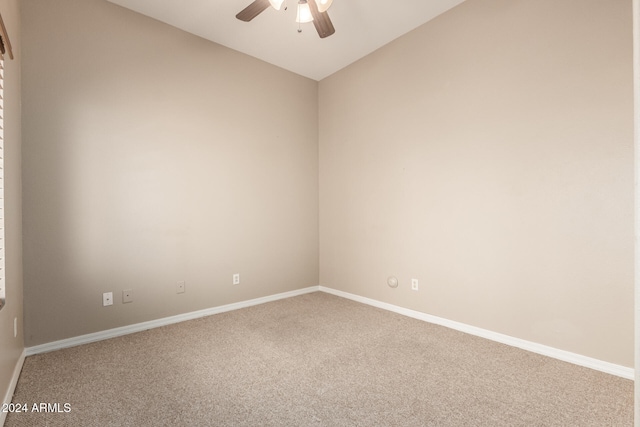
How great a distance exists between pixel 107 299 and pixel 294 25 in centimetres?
288

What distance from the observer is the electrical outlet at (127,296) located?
2.65m

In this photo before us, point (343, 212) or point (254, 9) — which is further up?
point (254, 9)

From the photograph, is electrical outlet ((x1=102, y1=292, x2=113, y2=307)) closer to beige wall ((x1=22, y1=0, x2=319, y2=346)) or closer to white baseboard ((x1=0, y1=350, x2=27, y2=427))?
beige wall ((x1=22, y1=0, x2=319, y2=346))

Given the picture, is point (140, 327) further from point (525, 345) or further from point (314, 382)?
point (525, 345)

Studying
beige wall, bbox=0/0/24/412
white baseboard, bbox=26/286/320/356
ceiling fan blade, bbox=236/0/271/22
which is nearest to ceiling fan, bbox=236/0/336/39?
ceiling fan blade, bbox=236/0/271/22

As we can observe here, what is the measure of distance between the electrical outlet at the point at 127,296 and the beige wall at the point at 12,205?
63 cm

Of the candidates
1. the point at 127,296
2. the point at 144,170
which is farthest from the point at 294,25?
the point at 127,296

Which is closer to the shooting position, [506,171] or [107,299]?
[506,171]

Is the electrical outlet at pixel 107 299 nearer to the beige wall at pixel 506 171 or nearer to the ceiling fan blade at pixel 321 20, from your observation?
the beige wall at pixel 506 171

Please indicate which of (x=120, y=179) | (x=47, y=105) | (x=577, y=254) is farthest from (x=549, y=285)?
(x=47, y=105)

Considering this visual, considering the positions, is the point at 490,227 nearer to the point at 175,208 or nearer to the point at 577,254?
the point at 577,254

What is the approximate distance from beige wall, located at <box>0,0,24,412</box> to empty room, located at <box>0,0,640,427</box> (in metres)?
0.03

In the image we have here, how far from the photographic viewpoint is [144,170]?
274cm

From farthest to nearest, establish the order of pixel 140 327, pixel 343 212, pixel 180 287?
pixel 343 212 → pixel 180 287 → pixel 140 327
